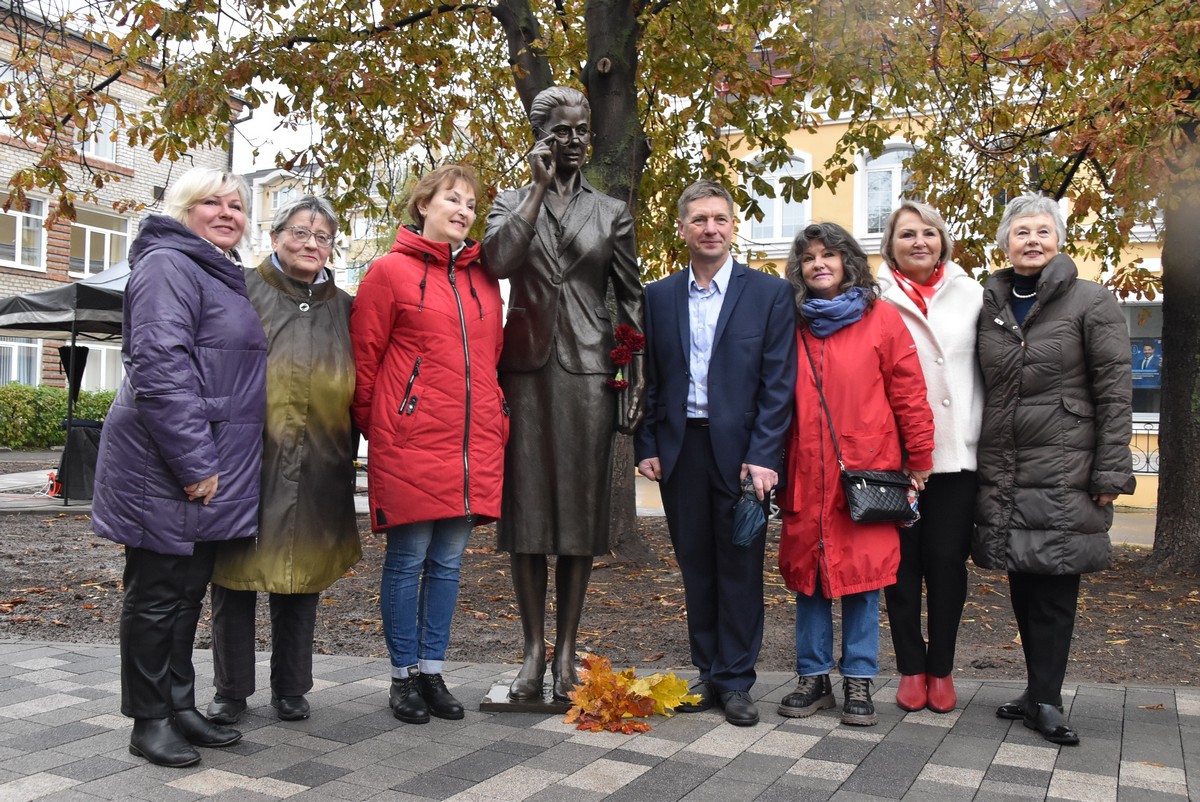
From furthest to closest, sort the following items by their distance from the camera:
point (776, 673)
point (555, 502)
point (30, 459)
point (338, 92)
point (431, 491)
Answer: point (30, 459) < point (338, 92) < point (776, 673) < point (555, 502) < point (431, 491)

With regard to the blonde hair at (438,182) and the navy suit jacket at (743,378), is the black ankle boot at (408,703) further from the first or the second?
the blonde hair at (438,182)

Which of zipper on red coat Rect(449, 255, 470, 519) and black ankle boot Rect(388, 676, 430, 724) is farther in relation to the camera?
black ankle boot Rect(388, 676, 430, 724)

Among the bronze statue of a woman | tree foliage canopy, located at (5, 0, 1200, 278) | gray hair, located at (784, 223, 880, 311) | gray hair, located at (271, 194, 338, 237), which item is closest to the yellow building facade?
tree foliage canopy, located at (5, 0, 1200, 278)

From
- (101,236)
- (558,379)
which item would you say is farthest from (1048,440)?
(101,236)

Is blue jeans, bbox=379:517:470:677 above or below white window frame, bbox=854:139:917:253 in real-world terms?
below

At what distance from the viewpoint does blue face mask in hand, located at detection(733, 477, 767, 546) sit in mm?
4227

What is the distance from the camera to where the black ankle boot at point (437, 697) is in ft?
14.1

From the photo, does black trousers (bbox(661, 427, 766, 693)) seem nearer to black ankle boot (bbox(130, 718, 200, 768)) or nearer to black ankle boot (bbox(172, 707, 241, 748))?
black ankle boot (bbox(172, 707, 241, 748))

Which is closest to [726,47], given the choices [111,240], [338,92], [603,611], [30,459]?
[338,92]

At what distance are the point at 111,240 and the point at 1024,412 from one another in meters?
31.3

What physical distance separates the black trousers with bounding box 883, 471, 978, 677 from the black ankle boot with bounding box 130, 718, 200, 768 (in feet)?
9.19

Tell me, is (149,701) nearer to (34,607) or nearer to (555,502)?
(555,502)

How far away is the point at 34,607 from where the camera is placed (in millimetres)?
7012

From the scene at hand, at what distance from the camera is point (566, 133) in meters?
4.44
